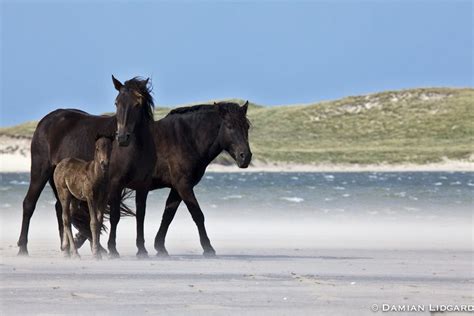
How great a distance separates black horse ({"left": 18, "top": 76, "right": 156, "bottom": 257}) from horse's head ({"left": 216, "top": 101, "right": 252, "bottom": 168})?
88 cm

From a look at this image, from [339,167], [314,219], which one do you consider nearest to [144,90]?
[314,219]

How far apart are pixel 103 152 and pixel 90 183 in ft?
1.20

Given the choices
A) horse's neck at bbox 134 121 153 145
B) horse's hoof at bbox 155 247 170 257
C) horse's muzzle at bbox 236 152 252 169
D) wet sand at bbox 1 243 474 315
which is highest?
horse's neck at bbox 134 121 153 145

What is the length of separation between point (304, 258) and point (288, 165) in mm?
74737

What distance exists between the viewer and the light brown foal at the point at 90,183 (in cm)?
1359

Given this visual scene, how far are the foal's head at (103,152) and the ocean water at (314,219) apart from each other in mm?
5131

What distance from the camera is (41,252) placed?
16.0 m

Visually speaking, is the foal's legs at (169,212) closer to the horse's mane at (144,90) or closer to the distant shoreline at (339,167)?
the horse's mane at (144,90)

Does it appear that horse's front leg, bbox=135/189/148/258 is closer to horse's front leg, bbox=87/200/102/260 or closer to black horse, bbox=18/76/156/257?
black horse, bbox=18/76/156/257

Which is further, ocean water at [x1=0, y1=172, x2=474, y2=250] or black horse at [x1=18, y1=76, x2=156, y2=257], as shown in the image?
ocean water at [x1=0, y1=172, x2=474, y2=250]

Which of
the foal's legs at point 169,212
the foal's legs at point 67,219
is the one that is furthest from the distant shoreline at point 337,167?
the foal's legs at point 67,219

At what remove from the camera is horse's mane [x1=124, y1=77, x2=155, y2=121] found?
46.7 ft

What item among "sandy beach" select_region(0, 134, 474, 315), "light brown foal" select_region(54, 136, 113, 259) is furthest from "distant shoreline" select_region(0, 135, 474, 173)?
"light brown foal" select_region(54, 136, 113, 259)

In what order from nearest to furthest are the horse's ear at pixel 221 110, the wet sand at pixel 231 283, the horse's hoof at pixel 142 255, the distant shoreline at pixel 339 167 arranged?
1. the wet sand at pixel 231 283
2. the horse's hoof at pixel 142 255
3. the horse's ear at pixel 221 110
4. the distant shoreline at pixel 339 167
